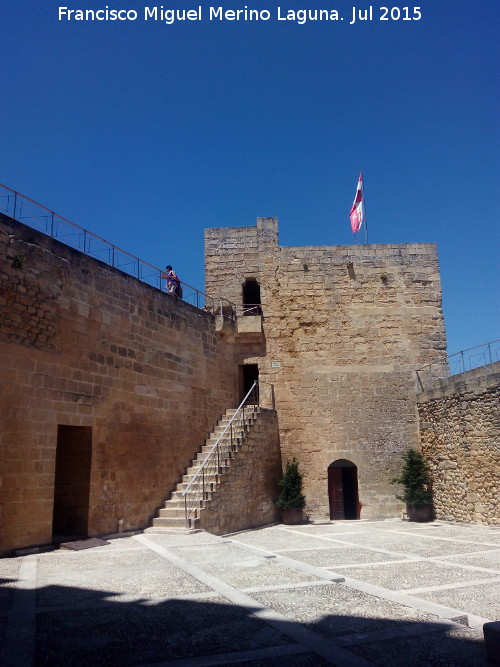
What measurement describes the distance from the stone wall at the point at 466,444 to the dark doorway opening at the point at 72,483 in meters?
8.35

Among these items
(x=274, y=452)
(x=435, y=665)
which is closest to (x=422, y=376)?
(x=274, y=452)

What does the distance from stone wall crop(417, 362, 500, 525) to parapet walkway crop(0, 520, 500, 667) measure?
4.03 m

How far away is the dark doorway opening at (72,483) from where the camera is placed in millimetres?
9125

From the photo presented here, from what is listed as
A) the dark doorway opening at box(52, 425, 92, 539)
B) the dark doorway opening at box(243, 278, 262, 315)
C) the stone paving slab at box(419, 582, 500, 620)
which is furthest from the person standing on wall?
the stone paving slab at box(419, 582, 500, 620)

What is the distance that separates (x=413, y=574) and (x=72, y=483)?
5.79 meters

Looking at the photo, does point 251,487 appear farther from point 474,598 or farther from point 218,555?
point 474,598

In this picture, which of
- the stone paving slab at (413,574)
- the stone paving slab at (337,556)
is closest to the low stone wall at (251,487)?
the stone paving slab at (337,556)

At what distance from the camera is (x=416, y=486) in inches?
545

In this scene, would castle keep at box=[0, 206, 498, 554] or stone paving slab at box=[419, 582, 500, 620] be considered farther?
castle keep at box=[0, 206, 498, 554]

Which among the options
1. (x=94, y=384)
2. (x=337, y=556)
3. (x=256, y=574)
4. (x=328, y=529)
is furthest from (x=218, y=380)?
(x=256, y=574)

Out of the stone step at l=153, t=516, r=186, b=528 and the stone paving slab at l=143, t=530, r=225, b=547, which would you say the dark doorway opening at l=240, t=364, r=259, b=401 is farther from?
the stone paving slab at l=143, t=530, r=225, b=547

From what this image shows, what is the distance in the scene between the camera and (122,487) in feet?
32.6

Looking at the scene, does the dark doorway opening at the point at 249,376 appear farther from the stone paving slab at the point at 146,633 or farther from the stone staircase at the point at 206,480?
the stone paving slab at the point at 146,633

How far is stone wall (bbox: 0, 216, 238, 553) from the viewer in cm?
791
